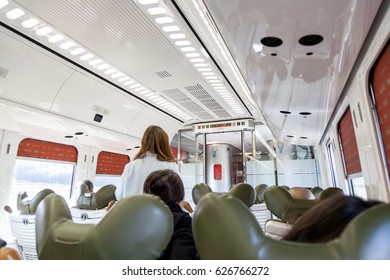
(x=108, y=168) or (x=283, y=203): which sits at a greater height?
(x=108, y=168)

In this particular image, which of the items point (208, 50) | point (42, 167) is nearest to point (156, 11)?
point (208, 50)

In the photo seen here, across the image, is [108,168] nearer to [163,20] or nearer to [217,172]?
[217,172]

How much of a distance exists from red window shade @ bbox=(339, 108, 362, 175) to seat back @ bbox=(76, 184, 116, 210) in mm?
2749

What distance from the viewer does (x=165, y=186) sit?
48.1 inches

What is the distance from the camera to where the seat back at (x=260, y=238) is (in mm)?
532

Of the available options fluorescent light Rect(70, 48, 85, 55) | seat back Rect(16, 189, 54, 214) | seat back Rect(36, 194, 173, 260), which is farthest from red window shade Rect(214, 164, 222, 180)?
seat back Rect(36, 194, 173, 260)

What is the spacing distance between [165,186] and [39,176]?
3.45 meters

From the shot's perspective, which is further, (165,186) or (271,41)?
(271,41)

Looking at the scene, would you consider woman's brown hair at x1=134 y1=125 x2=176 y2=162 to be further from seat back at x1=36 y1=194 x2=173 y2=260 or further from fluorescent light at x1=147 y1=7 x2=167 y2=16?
seat back at x1=36 y1=194 x2=173 y2=260

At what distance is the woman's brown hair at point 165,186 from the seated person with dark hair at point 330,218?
2.21ft

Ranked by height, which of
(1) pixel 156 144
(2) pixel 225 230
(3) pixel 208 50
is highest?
(3) pixel 208 50

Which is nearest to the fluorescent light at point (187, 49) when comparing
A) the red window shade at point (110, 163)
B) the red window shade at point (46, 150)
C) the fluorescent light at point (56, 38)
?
the fluorescent light at point (56, 38)

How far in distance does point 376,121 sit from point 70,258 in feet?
6.79
